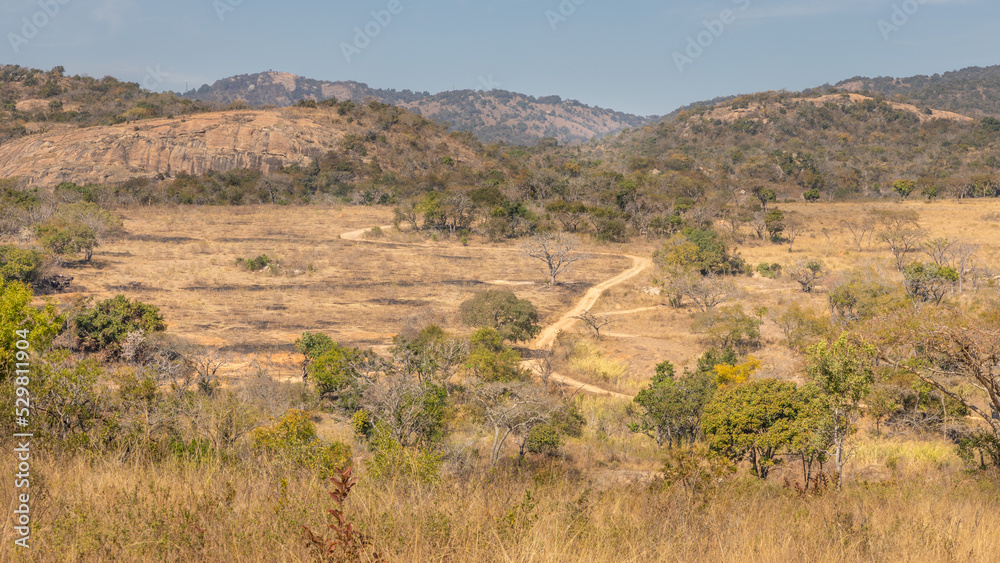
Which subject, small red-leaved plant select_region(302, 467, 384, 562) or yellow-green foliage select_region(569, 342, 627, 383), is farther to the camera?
yellow-green foliage select_region(569, 342, 627, 383)

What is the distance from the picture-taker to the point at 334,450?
612cm

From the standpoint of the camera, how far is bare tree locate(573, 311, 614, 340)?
2677 centimetres

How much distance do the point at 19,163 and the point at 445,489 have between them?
94.2 metres

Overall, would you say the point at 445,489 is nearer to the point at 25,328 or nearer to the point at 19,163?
the point at 25,328

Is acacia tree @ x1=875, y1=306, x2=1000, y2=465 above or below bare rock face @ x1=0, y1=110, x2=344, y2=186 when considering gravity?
below

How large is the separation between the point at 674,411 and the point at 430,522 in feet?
44.9

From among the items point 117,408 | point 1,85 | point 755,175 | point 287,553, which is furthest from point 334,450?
point 1,85

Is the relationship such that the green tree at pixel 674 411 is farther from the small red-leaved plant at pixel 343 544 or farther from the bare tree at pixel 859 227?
the bare tree at pixel 859 227

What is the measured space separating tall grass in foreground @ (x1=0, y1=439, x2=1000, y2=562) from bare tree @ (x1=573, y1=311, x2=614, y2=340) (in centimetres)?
2137

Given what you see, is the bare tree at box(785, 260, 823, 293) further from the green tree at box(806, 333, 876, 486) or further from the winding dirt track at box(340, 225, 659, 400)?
the green tree at box(806, 333, 876, 486)

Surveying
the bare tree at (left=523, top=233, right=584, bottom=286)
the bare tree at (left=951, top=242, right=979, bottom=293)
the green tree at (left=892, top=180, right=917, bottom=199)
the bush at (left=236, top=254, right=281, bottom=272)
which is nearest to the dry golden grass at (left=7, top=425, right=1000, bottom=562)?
the bare tree at (left=523, top=233, right=584, bottom=286)

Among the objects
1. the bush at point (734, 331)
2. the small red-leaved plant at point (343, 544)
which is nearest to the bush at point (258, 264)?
the bush at point (734, 331)

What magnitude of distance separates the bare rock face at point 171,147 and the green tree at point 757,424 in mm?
78971

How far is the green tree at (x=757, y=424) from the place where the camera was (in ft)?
41.8
